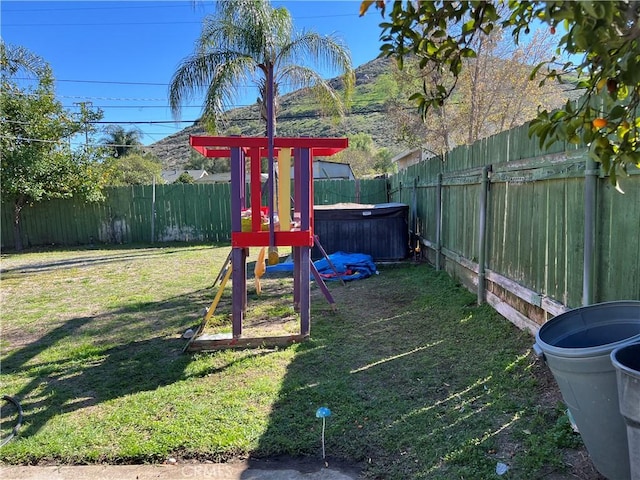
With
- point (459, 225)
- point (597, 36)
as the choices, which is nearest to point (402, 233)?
point (459, 225)

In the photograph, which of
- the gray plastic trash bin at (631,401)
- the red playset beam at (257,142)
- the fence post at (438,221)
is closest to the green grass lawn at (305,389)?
the gray plastic trash bin at (631,401)

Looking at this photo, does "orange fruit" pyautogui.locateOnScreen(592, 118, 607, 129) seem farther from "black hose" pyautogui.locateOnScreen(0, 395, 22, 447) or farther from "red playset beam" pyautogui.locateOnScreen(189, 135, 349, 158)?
"black hose" pyautogui.locateOnScreen(0, 395, 22, 447)

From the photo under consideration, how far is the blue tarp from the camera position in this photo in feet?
24.9

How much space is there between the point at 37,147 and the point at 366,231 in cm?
994

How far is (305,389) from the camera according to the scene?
334 cm

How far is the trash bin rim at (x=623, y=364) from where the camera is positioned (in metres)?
1.55

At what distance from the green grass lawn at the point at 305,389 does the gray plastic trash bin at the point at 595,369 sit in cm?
34

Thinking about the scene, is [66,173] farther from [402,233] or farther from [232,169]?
[232,169]

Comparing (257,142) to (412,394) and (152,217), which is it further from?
(152,217)

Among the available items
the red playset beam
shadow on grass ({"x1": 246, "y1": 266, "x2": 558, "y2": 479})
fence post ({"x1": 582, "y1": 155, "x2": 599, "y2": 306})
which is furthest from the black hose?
fence post ({"x1": 582, "y1": 155, "x2": 599, "y2": 306})

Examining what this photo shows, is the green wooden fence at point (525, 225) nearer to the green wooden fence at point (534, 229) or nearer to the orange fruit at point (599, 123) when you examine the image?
the green wooden fence at point (534, 229)

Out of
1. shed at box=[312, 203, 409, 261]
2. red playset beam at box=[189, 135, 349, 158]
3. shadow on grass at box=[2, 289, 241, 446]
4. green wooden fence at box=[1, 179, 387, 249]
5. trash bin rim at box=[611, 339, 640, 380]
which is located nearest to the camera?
trash bin rim at box=[611, 339, 640, 380]

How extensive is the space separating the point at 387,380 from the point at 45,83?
1423cm

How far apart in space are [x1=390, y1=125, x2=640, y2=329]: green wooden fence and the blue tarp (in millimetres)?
1656
